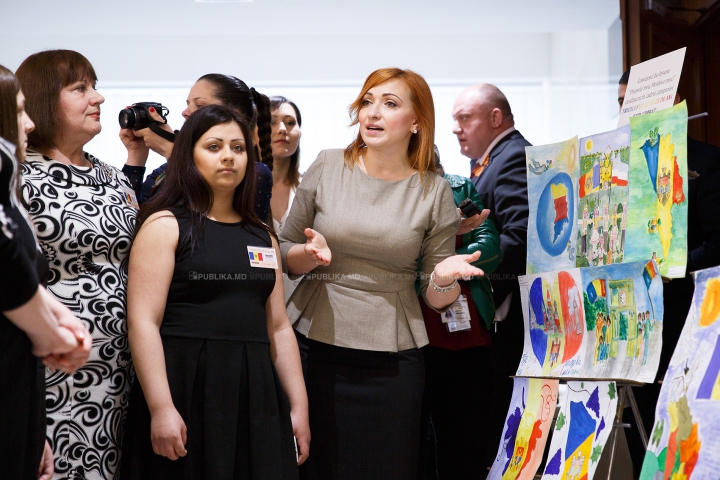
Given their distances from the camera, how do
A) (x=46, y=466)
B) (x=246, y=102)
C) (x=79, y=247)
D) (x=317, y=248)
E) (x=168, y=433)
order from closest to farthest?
(x=46, y=466)
(x=168, y=433)
(x=79, y=247)
(x=317, y=248)
(x=246, y=102)

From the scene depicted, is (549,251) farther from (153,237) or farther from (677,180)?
(153,237)

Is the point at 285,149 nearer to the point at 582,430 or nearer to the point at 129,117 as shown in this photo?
the point at 129,117

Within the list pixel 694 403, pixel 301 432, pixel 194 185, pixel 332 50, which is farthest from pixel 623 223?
pixel 332 50

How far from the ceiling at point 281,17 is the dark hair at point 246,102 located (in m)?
2.37

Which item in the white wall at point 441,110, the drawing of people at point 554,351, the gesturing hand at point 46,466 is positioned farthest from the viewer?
the white wall at point 441,110

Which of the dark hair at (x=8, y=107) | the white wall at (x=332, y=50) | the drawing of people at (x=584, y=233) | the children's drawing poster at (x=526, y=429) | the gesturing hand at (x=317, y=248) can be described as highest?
the white wall at (x=332, y=50)

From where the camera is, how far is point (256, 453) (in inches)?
72.7

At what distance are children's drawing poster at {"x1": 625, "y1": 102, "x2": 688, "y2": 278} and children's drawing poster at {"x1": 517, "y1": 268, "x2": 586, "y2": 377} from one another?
11.0 inches

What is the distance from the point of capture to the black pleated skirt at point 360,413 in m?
2.19

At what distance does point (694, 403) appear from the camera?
A: 1.59m

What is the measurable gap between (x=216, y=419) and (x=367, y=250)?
700mm

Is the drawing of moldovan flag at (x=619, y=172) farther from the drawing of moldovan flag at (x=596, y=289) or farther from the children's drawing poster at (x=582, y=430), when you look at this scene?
the children's drawing poster at (x=582, y=430)

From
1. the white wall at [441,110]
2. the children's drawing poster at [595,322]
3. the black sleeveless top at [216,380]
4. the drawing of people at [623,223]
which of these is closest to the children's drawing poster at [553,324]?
the children's drawing poster at [595,322]

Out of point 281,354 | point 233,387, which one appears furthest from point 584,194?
point 233,387
